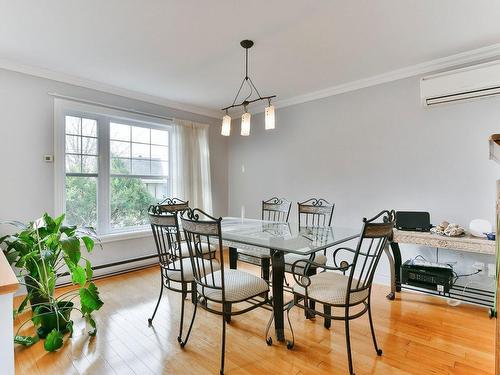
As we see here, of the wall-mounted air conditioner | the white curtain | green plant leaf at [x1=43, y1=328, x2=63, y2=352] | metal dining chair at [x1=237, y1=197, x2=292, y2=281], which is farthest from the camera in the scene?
the white curtain

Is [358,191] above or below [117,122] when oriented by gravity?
below

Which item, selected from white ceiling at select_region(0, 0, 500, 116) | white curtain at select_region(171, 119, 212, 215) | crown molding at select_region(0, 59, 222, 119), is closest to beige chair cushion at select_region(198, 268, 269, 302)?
white ceiling at select_region(0, 0, 500, 116)

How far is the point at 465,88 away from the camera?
2646mm

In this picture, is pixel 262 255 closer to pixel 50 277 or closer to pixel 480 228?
pixel 50 277

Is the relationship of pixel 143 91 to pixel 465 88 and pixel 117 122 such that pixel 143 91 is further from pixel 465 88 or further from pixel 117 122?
pixel 465 88

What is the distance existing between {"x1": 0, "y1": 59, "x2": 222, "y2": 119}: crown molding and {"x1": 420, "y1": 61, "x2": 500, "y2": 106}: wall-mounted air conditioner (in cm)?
322

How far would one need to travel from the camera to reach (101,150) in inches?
144

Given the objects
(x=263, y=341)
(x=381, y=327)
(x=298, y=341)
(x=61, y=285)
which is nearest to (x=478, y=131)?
(x=381, y=327)

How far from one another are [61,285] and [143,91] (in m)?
2.68

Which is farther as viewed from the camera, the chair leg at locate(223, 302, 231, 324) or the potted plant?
the potted plant

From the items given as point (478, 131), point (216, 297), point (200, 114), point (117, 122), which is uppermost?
point (200, 114)

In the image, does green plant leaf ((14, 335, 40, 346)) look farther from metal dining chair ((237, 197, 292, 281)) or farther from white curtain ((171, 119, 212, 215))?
white curtain ((171, 119, 212, 215))

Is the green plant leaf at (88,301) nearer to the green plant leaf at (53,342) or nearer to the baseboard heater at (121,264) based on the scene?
the green plant leaf at (53,342)

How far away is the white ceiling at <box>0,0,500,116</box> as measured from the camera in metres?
2.03
